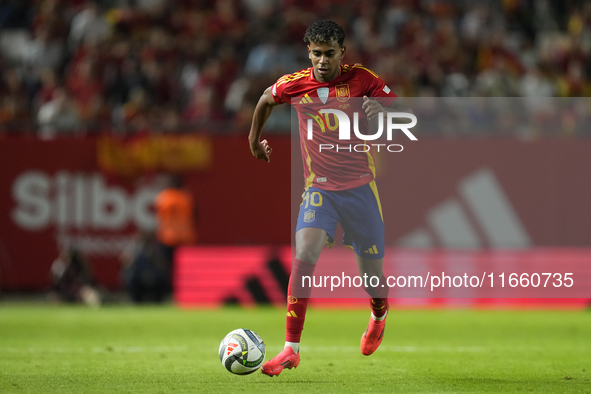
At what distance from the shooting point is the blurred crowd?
1448 cm

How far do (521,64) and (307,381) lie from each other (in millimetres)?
11276

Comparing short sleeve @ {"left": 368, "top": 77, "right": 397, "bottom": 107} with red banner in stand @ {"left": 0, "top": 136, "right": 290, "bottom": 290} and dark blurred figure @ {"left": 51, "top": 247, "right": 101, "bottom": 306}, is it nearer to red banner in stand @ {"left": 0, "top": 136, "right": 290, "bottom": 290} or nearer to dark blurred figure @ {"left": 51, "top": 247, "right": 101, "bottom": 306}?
red banner in stand @ {"left": 0, "top": 136, "right": 290, "bottom": 290}

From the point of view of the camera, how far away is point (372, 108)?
6.32 metres

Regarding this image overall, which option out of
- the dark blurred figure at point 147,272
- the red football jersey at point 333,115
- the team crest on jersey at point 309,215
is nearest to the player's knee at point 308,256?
the team crest on jersey at point 309,215

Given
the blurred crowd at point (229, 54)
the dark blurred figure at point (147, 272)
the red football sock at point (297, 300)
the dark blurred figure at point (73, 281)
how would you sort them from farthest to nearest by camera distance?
1. the blurred crowd at point (229, 54)
2. the dark blurred figure at point (73, 281)
3. the dark blurred figure at point (147, 272)
4. the red football sock at point (297, 300)

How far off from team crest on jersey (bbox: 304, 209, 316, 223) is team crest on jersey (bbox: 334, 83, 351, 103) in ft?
2.92

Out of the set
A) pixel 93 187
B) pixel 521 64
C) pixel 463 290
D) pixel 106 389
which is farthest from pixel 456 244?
pixel 106 389

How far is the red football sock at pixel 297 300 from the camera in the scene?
6375 mm

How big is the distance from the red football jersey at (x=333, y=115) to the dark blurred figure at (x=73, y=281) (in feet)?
25.4

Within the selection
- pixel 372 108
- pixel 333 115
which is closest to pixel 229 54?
pixel 333 115

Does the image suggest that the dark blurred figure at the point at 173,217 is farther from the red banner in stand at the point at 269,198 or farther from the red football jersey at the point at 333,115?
the red football jersey at the point at 333,115

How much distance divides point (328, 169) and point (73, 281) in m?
8.09

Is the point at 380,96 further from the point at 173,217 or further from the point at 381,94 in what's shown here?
the point at 173,217

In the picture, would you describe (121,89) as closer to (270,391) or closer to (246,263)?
(246,263)
